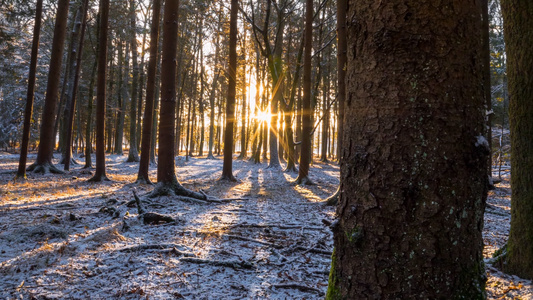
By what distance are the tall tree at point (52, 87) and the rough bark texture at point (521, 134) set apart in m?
13.8

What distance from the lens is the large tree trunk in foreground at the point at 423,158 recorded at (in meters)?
1.33

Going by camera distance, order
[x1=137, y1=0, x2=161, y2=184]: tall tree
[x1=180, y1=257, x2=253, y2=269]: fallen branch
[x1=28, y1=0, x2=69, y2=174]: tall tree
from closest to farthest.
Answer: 1. [x1=180, y1=257, x2=253, y2=269]: fallen branch
2. [x1=137, y1=0, x2=161, y2=184]: tall tree
3. [x1=28, y1=0, x2=69, y2=174]: tall tree

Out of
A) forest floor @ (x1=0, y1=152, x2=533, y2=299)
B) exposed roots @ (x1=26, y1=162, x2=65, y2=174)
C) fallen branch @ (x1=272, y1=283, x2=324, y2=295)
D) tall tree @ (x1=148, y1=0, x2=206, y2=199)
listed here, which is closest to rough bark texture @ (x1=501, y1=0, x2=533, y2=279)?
forest floor @ (x1=0, y1=152, x2=533, y2=299)

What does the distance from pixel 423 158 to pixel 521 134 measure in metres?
2.97

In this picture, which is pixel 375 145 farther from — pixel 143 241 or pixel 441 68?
pixel 143 241

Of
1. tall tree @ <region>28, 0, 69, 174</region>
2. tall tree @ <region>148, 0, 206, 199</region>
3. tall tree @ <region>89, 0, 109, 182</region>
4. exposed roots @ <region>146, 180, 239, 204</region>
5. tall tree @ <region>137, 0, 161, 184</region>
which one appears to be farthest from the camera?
tall tree @ <region>28, 0, 69, 174</region>

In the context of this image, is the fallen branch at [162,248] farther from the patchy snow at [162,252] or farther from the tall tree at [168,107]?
the tall tree at [168,107]

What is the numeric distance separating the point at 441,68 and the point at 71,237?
17.3 feet

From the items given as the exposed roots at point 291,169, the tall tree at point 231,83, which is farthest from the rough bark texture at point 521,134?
the exposed roots at point 291,169

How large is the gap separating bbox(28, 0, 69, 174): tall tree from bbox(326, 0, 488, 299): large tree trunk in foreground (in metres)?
A: 13.6

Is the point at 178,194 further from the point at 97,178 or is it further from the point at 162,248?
the point at 97,178

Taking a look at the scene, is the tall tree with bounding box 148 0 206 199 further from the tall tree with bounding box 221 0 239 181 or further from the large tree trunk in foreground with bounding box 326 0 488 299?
the large tree trunk in foreground with bounding box 326 0 488 299

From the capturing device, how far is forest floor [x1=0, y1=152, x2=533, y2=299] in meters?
3.06

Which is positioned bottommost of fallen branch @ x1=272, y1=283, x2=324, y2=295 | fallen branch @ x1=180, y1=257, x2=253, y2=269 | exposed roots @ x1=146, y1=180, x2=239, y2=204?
fallen branch @ x1=272, y1=283, x2=324, y2=295
